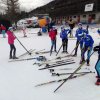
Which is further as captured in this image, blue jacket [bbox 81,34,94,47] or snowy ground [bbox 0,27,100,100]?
blue jacket [bbox 81,34,94,47]

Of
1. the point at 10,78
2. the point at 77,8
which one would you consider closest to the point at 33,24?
the point at 77,8

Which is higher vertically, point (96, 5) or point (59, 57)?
point (96, 5)

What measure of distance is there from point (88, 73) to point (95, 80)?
0.80 m

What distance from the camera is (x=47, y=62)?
10805 mm

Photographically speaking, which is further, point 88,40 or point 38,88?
point 88,40

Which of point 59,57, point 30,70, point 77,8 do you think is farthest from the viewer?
point 77,8

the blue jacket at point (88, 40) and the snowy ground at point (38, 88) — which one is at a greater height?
the blue jacket at point (88, 40)

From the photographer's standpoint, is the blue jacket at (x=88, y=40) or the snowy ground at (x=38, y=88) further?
the blue jacket at (x=88, y=40)

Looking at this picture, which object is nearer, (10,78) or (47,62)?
(10,78)

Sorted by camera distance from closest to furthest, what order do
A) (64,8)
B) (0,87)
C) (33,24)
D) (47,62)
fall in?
(0,87)
(47,62)
(33,24)
(64,8)

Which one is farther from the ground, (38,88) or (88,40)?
(88,40)

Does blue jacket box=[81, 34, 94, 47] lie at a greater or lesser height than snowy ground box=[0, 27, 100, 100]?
greater

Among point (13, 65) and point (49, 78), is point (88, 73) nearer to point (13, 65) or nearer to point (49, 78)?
point (49, 78)

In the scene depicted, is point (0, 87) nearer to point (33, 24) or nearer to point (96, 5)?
point (33, 24)
